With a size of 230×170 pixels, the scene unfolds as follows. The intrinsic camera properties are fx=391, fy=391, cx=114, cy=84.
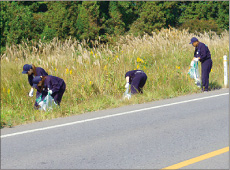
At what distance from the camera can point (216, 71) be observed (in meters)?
15.3

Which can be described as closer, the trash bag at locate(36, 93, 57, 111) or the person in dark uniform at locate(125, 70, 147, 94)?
the trash bag at locate(36, 93, 57, 111)

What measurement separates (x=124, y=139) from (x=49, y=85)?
3.34 metres

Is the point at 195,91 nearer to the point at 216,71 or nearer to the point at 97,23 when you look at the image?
the point at 216,71

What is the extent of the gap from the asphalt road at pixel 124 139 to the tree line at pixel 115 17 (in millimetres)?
18215

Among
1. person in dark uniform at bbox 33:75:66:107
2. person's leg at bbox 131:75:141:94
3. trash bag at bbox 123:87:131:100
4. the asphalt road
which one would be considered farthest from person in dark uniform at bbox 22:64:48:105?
person's leg at bbox 131:75:141:94

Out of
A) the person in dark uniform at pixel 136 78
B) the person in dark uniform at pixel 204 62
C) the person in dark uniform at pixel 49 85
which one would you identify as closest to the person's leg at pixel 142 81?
the person in dark uniform at pixel 136 78

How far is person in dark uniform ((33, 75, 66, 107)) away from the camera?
9.66m

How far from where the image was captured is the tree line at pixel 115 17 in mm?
30422

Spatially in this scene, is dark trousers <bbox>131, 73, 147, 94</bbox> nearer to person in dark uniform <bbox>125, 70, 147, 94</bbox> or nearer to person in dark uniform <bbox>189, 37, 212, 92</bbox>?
person in dark uniform <bbox>125, 70, 147, 94</bbox>

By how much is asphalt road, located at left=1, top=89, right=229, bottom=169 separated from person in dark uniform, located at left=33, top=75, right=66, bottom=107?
95 centimetres

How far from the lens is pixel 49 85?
386 inches

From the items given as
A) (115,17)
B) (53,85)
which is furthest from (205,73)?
(115,17)

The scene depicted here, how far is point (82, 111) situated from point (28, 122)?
1.55 metres

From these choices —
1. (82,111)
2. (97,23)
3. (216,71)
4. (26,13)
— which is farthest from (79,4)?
(82,111)
